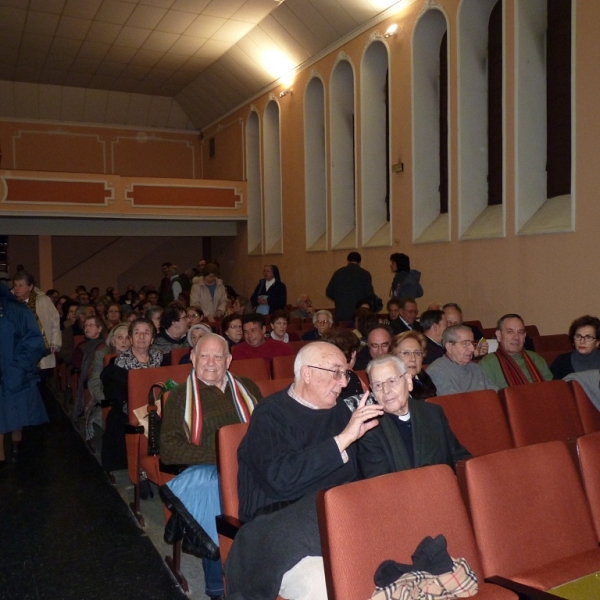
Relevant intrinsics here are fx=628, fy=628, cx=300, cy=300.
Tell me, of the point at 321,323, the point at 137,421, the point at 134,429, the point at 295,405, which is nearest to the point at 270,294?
the point at 321,323

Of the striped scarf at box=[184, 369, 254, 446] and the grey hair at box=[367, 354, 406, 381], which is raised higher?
the grey hair at box=[367, 354, 406, 381]

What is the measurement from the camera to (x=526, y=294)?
6.75 m

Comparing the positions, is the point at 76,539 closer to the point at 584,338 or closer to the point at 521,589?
the point at 521,589

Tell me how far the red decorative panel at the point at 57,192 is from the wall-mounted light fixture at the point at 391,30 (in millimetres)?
6139

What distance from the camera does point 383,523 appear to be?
5.54ft

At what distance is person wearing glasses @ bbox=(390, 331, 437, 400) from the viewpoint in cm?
322

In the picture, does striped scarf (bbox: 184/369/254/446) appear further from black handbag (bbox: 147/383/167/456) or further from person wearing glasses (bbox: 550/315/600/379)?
person wearing glasses (bbox: 550/315/600/379)

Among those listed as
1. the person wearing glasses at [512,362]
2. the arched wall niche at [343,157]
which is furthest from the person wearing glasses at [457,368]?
the arched wall niche at [343,157]

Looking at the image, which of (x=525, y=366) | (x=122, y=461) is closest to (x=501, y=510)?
(x=525, y=366)

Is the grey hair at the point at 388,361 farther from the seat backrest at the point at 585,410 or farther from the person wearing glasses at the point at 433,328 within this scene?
the person wearing glasses at the point at 433,328

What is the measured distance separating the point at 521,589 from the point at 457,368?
75.1 inches

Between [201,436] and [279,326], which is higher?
[279,326]

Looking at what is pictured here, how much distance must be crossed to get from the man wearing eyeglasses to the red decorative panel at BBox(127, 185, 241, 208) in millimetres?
10640

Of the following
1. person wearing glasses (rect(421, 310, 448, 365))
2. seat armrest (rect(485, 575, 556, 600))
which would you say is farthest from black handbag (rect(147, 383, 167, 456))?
person wearing glasses (rect(421, 310, 448, 365))
